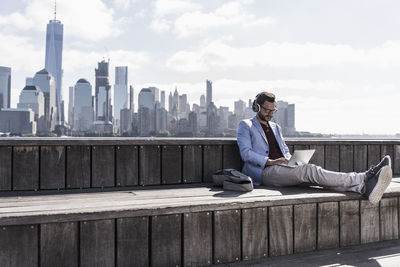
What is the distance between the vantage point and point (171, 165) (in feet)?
15.6

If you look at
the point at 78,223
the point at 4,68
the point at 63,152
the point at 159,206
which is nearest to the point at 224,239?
the point at 159,206

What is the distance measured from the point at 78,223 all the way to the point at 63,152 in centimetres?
167

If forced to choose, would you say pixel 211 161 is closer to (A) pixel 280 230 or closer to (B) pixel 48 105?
(A) pixel 280 230

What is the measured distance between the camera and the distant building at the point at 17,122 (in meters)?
112

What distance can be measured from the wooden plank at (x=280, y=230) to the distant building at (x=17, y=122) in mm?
116435

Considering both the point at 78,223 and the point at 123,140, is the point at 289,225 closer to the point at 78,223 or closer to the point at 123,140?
the point at 78,223

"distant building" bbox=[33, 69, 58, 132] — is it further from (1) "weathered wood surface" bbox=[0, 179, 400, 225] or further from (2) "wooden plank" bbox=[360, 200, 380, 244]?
(2) "wooden plank" bbox=[360, 200, 380, 244]

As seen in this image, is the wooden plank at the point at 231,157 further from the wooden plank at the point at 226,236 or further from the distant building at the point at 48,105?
the distant building at the point at 48,105

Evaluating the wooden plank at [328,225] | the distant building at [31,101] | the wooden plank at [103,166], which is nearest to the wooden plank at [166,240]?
the wooden plank at [328,225]

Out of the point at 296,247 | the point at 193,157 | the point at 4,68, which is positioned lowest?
the point at 296,247

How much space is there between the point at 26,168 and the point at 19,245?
1.63 meters

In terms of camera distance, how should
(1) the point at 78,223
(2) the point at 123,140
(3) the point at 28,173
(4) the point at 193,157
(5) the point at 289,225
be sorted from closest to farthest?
(1) the point at 78,223 < (5) the point at 289,225 < (3) the point at 28,173 < (2) the point at 123,140 < (4) the point at 193,157

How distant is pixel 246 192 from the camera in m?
3.85

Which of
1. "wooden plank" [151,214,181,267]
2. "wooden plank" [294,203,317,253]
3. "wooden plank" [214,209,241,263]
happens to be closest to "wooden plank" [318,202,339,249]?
"wooden plank" [294,203,317,253]
